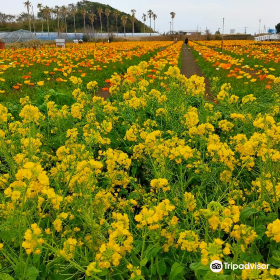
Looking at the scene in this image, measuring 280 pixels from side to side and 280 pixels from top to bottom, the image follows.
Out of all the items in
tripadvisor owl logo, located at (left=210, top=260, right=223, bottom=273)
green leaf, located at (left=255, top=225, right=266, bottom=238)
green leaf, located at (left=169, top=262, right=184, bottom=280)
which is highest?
tripadvisor owl logo, located at (left=210, top=260, right=223, bottom=273)

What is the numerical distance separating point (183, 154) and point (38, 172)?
1133 mm

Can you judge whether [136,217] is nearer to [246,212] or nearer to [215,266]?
[215,266]

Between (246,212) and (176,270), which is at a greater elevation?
(246,212)

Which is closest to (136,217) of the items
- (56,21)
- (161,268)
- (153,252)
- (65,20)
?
(153,252)

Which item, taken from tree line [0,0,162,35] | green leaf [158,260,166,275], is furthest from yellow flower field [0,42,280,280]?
tree line [0,0,162,35]

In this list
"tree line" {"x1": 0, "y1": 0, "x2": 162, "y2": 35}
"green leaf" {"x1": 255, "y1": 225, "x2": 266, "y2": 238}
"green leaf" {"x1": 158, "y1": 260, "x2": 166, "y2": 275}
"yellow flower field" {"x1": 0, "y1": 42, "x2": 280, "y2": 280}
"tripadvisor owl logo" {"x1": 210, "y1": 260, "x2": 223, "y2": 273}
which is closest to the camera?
"tripadvisor owl logo" {"x1": 210, "y1": 260, "x2": 223, "y2": 273}

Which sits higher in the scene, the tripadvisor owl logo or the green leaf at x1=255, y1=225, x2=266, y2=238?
the tripadvisor owl logo

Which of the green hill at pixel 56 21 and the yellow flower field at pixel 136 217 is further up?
the green hill at pixel 56 21

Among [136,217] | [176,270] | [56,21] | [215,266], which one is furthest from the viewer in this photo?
[56,21]

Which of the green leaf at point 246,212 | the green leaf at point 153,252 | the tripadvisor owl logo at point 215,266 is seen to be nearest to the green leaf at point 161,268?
the green leaf at point 153,252

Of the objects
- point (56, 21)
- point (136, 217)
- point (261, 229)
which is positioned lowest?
point (261, 229)

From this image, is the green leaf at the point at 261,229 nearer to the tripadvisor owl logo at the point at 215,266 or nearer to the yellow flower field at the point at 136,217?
the yellow flower field at the point at 136,217

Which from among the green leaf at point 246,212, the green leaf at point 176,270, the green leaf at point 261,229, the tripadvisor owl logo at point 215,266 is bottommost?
the green leaf at point 176,270

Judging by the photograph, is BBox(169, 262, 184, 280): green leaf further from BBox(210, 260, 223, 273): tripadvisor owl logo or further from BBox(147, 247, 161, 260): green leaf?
BBox(210, 260, 223, 273): tripadvisor owl logo
